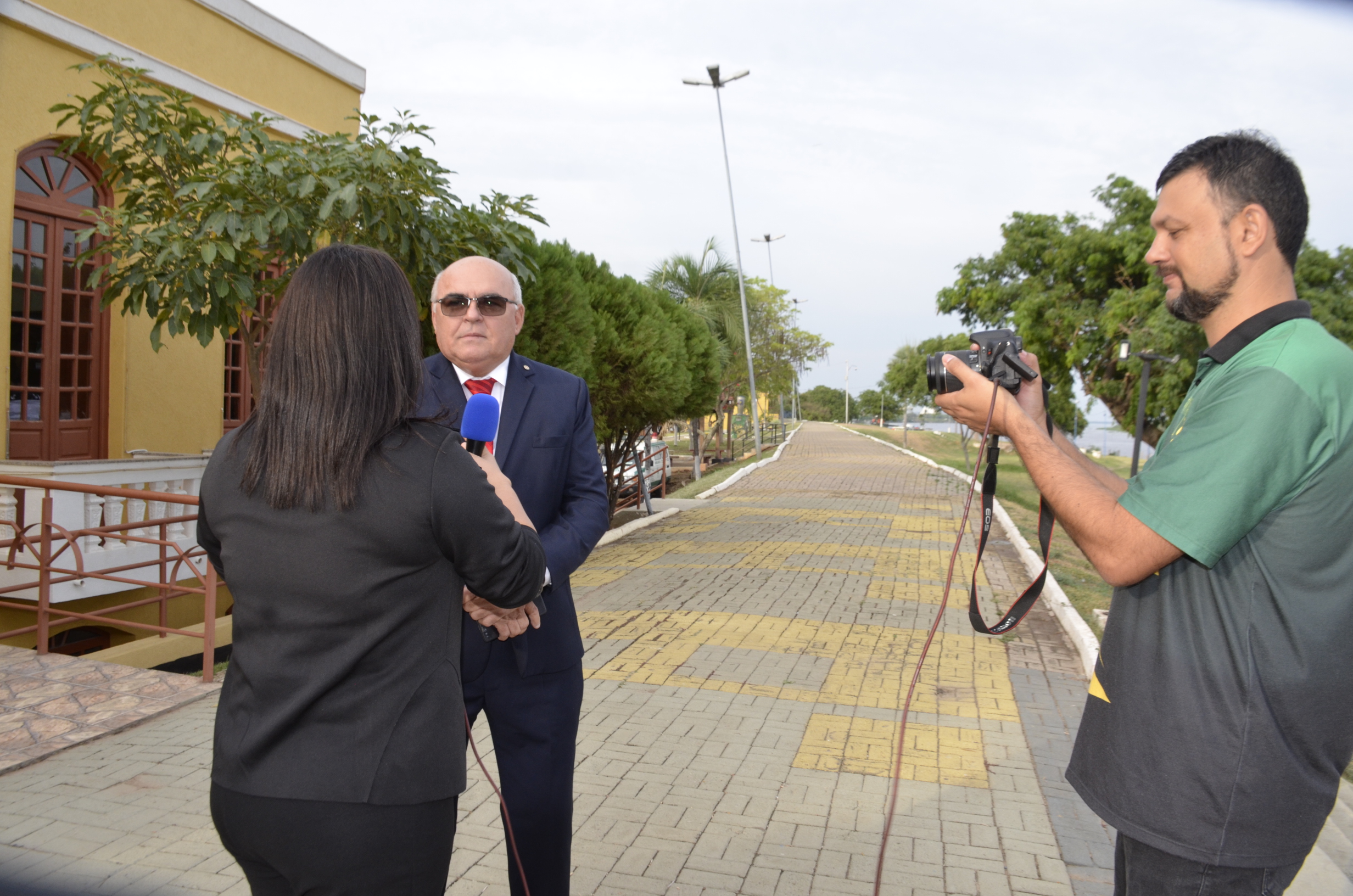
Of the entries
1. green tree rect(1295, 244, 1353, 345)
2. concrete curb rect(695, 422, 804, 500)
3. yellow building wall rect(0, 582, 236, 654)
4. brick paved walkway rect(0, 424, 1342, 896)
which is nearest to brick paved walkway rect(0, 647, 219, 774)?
brick paved walkway rect(0, 424, 1342, 896)

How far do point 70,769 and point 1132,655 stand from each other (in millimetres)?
4791

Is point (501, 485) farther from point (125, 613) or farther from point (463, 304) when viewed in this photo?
point (125, 613)

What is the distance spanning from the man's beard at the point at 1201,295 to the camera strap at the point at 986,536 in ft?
1.13

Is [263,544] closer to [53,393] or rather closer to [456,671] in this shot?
[456,671]

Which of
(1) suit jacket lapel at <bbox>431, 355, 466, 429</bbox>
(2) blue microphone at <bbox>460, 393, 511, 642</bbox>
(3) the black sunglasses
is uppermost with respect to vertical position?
(3) the black sunglasses

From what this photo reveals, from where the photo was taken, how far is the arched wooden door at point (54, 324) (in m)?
8.79

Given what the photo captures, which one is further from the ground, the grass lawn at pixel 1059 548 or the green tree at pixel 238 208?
the green tree at pixel 238 208

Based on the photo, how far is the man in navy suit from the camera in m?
2.58

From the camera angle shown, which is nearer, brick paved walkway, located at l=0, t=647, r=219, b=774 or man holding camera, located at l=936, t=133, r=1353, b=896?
man holding camera, located at l=936, t=133, r=1353, b=896

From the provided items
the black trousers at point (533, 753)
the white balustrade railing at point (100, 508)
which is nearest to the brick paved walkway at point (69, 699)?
the white balustrade railing at point (100, 508)

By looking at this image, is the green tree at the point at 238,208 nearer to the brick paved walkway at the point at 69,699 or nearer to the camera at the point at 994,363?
the brick paved walkway at the point at 69,699

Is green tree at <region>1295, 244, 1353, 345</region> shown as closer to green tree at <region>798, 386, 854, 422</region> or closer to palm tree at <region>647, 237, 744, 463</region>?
palm tree at <region>647, 237, 744, 463</region>

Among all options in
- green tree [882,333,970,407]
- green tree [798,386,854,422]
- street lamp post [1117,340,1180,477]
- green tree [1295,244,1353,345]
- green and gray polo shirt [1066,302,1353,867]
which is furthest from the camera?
green tree [798,386,854,422]

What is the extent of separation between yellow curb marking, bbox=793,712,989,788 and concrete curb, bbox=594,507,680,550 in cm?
720
